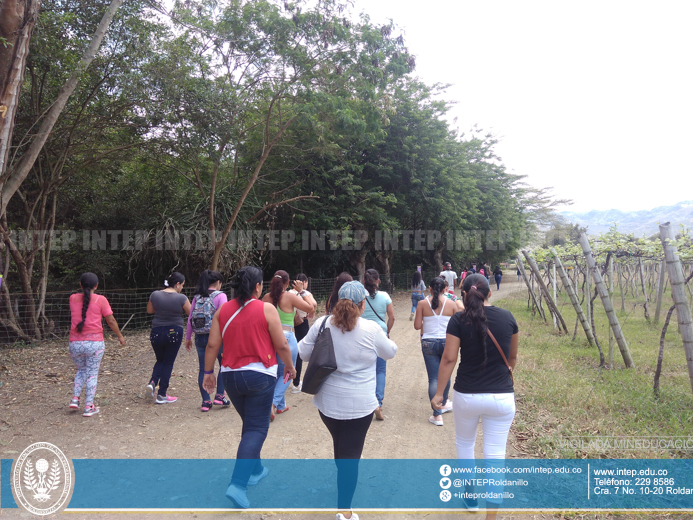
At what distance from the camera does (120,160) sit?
1098cm

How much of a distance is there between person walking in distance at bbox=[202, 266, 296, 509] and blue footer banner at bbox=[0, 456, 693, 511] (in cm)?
40

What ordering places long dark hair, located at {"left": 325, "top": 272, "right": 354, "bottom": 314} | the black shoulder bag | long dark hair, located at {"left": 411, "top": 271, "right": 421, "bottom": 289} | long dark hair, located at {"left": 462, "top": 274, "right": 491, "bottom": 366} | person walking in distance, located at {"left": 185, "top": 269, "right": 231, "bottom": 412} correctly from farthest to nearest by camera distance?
1. long dark hair, located at {"left": 411, "top": 271, "right": 421, "bottom": 289}
2. person walking in distance, located at {"left": 185, "top": 269, "right": 231, "bottom": 412}
3. long dark hair, located at {"left": 325, "top": 272, "right": 354, "bottom": 314}
4. long dark hair, located at {"left": 462, "top": 274, "right": 491, "bottom": 366}
5. the black shoulder bag

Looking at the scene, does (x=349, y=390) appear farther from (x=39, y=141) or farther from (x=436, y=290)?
(x=39, y=141)

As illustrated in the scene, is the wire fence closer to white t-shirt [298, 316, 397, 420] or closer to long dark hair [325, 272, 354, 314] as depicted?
long dark hair [325, 272, 354, 314]

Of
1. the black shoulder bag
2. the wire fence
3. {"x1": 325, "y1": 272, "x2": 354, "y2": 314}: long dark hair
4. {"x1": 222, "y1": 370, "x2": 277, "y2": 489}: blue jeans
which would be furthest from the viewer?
the wire fence

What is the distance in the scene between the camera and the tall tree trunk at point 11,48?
4.64 m

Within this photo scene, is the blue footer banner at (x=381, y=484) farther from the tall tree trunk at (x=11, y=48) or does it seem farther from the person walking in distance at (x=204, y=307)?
the tall tree trunk at (x=11, y=48)

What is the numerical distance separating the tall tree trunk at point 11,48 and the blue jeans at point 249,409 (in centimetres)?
421

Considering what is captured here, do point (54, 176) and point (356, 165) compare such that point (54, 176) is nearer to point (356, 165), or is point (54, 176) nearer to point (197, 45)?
point (197, 45)

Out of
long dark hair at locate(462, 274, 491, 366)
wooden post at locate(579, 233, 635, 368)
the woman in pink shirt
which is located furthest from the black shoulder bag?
wooden post at locate(579, 233, 635, 368)

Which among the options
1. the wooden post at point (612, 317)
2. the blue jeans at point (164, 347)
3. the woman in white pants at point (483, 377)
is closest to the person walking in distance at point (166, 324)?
the blue jeans at point (164, 347)

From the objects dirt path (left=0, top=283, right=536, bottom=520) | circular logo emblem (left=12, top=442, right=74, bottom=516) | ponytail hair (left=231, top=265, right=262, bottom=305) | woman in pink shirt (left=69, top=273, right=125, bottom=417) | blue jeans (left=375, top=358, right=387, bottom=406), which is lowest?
dirt path (left=0, top=283, right=536, bottom=520)

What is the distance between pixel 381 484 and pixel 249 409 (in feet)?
4.43

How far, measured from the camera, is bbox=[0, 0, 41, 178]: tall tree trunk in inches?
183
